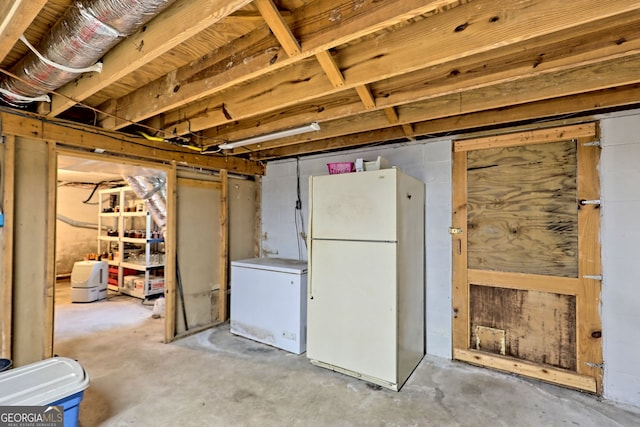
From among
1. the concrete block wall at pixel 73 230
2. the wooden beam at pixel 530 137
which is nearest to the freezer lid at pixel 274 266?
the wooden beam at pixel 530 137

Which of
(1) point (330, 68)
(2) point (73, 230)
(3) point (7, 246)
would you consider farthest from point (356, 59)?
(2) point (73, 230)

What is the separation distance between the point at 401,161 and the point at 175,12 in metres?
2.49

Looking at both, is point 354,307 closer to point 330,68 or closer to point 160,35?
point 330,68

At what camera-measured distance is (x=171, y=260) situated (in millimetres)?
3402

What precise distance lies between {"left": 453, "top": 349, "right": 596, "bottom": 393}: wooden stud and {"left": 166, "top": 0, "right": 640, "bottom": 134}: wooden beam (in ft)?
7.78

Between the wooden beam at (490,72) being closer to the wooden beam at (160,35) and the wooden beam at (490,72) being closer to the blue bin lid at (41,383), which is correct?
the wooden beam at (160,35)

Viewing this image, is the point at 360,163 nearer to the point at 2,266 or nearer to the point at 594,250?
the point at 594,250

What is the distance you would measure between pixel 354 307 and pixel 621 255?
2.06 metres

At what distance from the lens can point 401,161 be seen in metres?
3.33

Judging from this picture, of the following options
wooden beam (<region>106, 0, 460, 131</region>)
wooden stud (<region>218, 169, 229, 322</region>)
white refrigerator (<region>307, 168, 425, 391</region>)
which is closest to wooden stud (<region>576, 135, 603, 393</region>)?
white refrigerator (<region>307, 168, 425, 391</region>)

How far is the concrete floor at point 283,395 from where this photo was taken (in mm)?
2104

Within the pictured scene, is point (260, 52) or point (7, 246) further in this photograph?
point (7, 246)

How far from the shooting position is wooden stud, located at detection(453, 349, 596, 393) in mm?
2453

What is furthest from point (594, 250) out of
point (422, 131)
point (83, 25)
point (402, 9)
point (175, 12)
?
point (83, 25)
